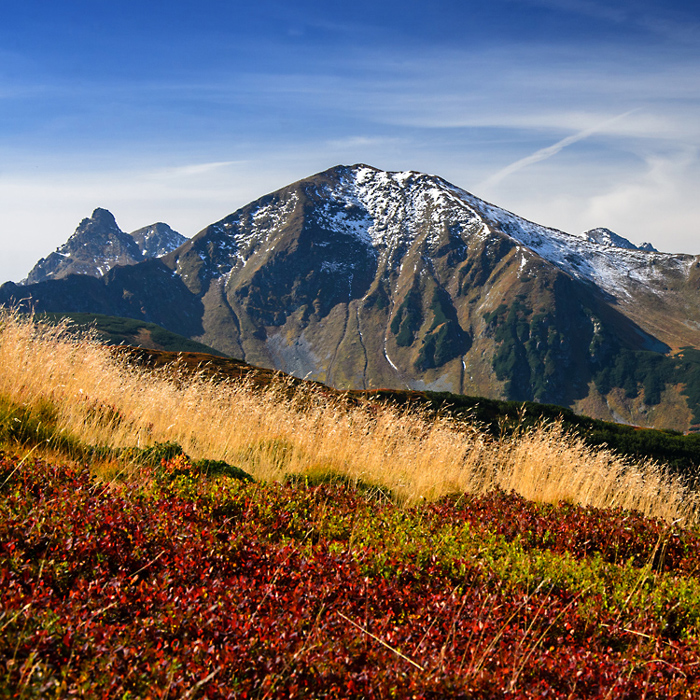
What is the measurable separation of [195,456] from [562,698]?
19.1 ft

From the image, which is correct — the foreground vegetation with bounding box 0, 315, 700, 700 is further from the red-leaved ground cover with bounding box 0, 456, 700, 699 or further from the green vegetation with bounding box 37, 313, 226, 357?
the green vegetation with bounding box 37, 313, 226, 357

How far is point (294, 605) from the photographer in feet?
9.59

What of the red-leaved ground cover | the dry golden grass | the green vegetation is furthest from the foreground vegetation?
the green vegetation

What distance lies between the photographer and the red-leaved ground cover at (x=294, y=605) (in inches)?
90.1

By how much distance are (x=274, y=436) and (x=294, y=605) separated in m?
6.01

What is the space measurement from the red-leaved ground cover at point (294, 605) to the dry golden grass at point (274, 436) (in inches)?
102

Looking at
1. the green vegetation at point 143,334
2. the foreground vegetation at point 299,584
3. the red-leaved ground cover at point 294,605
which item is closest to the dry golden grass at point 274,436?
→ the foreground vegetation at point 299,584

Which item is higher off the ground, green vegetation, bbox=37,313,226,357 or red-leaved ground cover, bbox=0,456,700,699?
red-leaved ground cover, bbox=0,456,700,699

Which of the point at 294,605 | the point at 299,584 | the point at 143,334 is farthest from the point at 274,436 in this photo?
the point at 143,334

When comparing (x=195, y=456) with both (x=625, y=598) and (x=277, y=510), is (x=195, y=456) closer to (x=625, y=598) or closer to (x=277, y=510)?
(x=277, y=510)

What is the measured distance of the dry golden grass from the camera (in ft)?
24.2

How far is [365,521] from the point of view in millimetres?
4754

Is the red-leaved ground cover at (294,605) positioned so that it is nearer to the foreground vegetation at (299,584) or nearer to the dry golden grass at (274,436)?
the foreground vegetation at (299,584)

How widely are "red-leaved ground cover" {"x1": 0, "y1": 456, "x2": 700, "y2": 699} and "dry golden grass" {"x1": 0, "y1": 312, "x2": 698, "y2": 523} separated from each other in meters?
2.59
